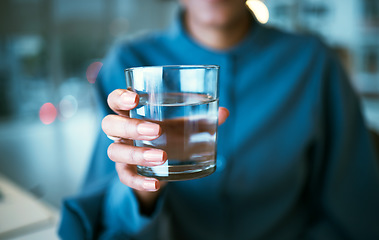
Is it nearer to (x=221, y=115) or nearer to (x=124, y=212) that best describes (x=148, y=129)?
(x=221, y=115)

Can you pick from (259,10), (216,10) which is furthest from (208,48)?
(259,10)

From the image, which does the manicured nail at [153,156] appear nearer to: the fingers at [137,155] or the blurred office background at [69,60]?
the fingers at [137,155]

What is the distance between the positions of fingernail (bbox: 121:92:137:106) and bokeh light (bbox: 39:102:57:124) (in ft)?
17.8

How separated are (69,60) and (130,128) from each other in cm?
558

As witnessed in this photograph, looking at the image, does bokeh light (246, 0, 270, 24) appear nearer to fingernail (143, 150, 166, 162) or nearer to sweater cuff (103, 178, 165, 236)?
sweater cuff (103, 178, 165, 236)

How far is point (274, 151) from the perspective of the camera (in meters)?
1.02

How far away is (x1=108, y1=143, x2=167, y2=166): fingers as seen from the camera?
1.33ft

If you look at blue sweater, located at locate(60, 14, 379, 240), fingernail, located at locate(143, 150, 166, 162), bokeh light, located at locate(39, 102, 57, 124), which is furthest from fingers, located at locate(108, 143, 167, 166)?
bokeh light, located at locate(39, 102, 57, 124)

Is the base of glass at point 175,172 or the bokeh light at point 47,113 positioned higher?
the base of glass at point 175,172

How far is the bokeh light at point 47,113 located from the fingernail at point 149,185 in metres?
5.42

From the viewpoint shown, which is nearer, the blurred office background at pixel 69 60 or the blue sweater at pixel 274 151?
the blue sweater at pixel 274 151

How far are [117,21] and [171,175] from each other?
621 cm

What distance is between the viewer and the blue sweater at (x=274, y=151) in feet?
3.32

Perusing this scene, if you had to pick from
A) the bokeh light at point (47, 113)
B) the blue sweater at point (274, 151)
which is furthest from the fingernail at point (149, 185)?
the bokeh light at point (47, 113)
